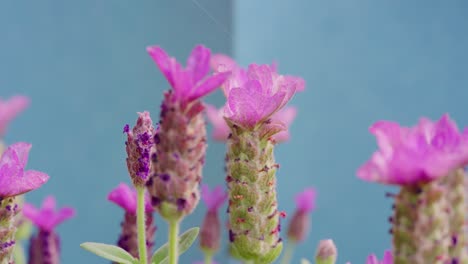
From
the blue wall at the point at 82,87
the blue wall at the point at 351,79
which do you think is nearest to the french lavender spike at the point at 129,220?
the blue wall at the point at 82,87

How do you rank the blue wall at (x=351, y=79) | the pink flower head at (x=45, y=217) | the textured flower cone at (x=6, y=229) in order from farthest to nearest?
the blue wall at (x=351, y=79), the pink flower head at (x=45, y=217), the textured flower cone at (x=6, y=229)

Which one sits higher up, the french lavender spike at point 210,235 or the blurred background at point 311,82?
the blurred background at point 311,82

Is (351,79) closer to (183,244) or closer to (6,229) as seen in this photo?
(183,244)

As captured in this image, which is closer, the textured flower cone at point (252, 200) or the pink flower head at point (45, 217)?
the textured flower cone at point (252, 200)

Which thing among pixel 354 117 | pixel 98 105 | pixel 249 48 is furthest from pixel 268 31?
pixel 98 105

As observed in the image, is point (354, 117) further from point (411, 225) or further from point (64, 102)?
point (411, 225)

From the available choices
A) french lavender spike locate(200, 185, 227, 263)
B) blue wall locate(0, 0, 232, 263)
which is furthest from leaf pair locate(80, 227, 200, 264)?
blue wall locate(0, 0, 232, 263)

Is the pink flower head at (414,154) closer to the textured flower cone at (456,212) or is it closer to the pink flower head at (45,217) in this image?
the textured flower cone at (456,212)
